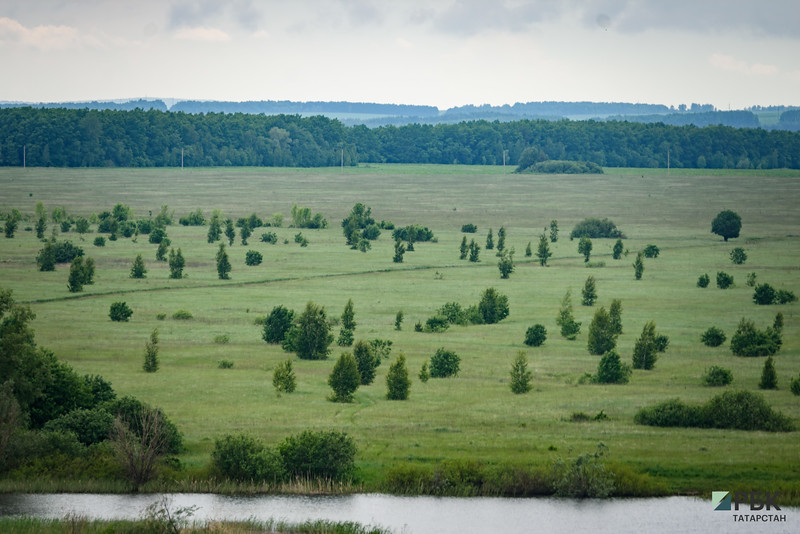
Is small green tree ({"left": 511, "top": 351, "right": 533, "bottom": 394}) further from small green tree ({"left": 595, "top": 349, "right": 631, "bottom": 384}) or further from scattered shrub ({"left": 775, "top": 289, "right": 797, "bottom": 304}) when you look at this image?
scattered shrub ({"left": 775, "top": 289, "right": 797, "bottom": 304})

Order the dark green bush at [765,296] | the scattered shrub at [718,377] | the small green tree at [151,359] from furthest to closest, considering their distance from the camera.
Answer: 1. the dark green bush at [765,296]
2. the small green tree at [151,359]
3. the scattered shrub at [718,377]

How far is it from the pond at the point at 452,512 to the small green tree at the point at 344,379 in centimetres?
1101

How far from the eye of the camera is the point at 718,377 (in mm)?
52625

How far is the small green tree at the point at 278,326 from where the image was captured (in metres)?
64.4

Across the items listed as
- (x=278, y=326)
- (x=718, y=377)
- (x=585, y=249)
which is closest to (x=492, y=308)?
(x=278, y=326)

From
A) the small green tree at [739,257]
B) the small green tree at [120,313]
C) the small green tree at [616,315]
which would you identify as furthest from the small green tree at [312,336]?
the small green tree at [739,257]

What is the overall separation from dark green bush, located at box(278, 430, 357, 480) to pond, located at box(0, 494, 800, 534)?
1.05 metres

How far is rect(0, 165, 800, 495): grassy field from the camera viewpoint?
41781 millimetres

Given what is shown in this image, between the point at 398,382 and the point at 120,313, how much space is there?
2813cm

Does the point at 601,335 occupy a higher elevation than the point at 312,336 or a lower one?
higher

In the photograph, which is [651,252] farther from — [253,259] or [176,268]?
[176,268]

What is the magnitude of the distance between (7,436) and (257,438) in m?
8.98

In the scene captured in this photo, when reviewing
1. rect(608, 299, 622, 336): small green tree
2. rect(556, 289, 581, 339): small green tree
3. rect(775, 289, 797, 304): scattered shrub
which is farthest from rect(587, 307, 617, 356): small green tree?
rect(775, 289, 797, 304): scattered shrub

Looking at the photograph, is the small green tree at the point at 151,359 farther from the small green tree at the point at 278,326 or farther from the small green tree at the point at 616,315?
the small green tree at the point at 616,315
